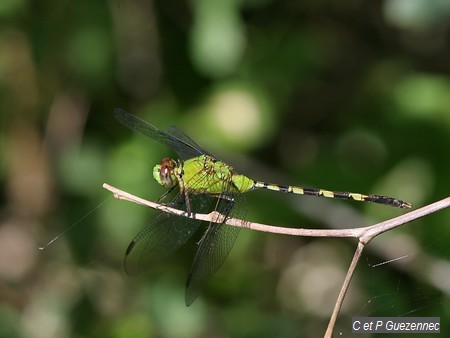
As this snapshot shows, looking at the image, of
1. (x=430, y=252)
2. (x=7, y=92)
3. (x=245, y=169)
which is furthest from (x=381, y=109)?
(x=7, y=92)

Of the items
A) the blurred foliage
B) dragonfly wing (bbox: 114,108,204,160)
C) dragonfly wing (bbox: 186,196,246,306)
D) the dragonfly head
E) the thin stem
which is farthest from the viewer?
the blurred foliage

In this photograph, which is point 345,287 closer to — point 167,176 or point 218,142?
point 167,176

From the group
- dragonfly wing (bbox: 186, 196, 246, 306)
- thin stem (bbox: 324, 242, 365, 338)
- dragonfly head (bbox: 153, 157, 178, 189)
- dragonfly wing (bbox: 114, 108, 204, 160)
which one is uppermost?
dragonfly wing (bbox: 114, 108, 204, 160)

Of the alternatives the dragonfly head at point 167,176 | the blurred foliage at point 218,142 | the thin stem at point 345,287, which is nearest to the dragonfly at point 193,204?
the dragonfly head at point 167,176

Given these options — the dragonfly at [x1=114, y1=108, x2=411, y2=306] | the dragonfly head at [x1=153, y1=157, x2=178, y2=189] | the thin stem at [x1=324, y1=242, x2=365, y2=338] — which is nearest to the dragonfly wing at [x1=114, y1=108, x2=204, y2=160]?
the dragonfly at [x1=114, y1=108, x2=411, y2=306]

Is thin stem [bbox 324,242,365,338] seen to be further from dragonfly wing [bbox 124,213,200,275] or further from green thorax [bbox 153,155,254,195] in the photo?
green thorax [bbox 153,155,254,195]

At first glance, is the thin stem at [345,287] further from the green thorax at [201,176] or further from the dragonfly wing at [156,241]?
the green thorax at [201,176]

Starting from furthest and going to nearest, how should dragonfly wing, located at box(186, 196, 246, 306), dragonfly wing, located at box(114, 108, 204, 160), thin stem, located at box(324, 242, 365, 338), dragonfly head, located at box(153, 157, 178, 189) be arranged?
dragonfly wing, located at box(114, 108, 204, 160)
dragonfly head, located at box(153, 157, 178, 189)
dragonfly wing, located at box(186, 196, 246, 306)
thin stem, located at box(324, 242, 365, 338)
